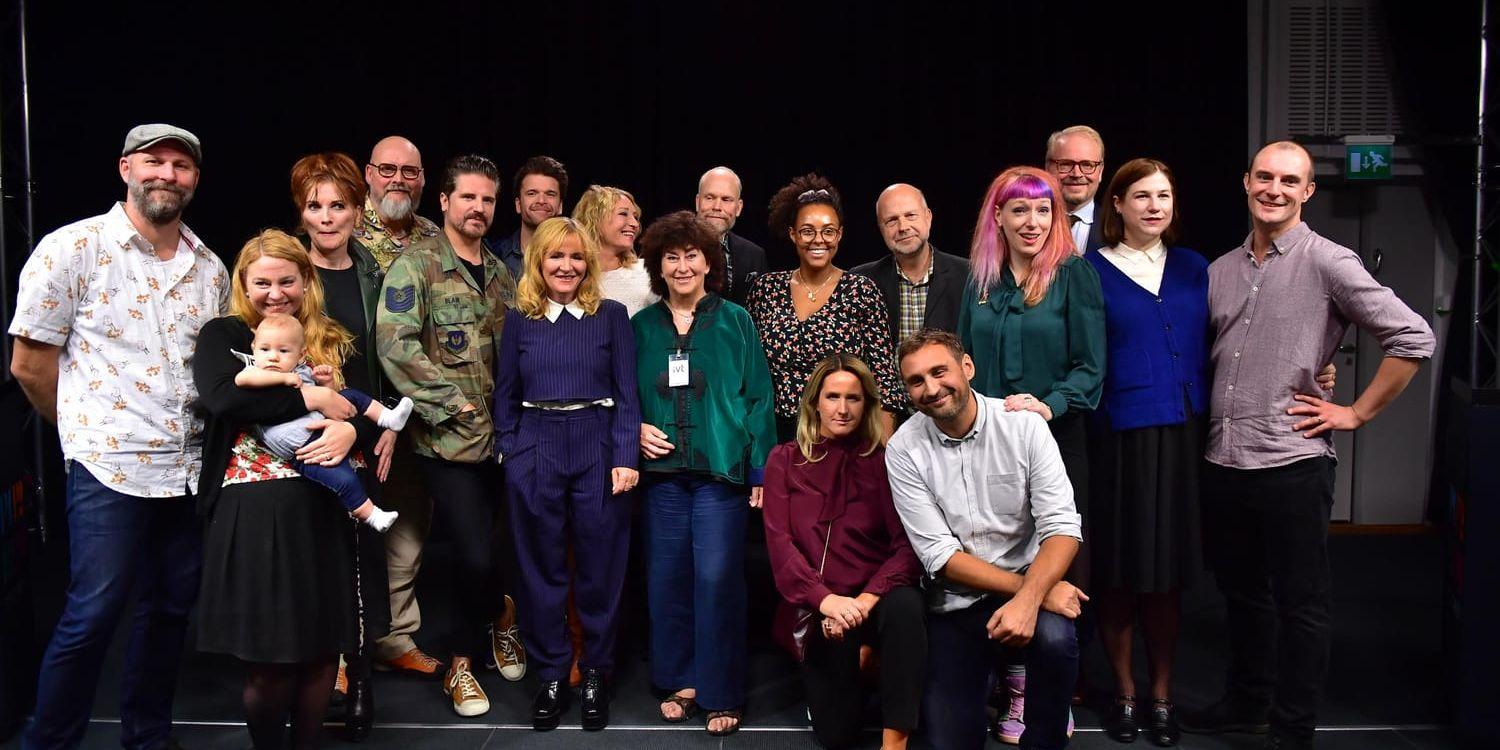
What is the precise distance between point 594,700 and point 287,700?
886 millimetres

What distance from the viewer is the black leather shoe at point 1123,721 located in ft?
9.71

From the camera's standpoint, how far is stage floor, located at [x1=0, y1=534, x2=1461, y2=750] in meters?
2.98

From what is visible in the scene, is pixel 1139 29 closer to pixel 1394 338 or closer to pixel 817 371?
pixel 1394 338

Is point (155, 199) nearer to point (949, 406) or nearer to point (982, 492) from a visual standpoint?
point (949, 406)

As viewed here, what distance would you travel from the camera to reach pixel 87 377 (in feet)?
8.11

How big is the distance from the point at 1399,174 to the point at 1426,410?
1.30 meters

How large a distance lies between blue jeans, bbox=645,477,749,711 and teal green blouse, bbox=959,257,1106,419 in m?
0.83

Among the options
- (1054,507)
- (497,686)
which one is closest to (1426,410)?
(1054,507)

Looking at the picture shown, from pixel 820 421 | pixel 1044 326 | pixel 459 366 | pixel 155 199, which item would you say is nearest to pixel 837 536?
pixel 820 421

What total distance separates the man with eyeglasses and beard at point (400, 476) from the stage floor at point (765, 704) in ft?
0.35

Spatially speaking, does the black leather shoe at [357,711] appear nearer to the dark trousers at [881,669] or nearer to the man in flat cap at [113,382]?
the man in flat cap at [113,382]

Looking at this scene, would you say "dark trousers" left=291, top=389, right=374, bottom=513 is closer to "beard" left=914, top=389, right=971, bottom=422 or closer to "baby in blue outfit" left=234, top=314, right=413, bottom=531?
"baby in blue outfit" left=234, top=314, right=413, bottom=531

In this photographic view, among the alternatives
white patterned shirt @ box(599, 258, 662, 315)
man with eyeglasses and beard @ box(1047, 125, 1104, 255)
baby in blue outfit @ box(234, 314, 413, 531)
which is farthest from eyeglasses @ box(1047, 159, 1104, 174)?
baby in blue outfit @ box(234, 314, 413, 531)

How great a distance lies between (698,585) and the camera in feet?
10.1
